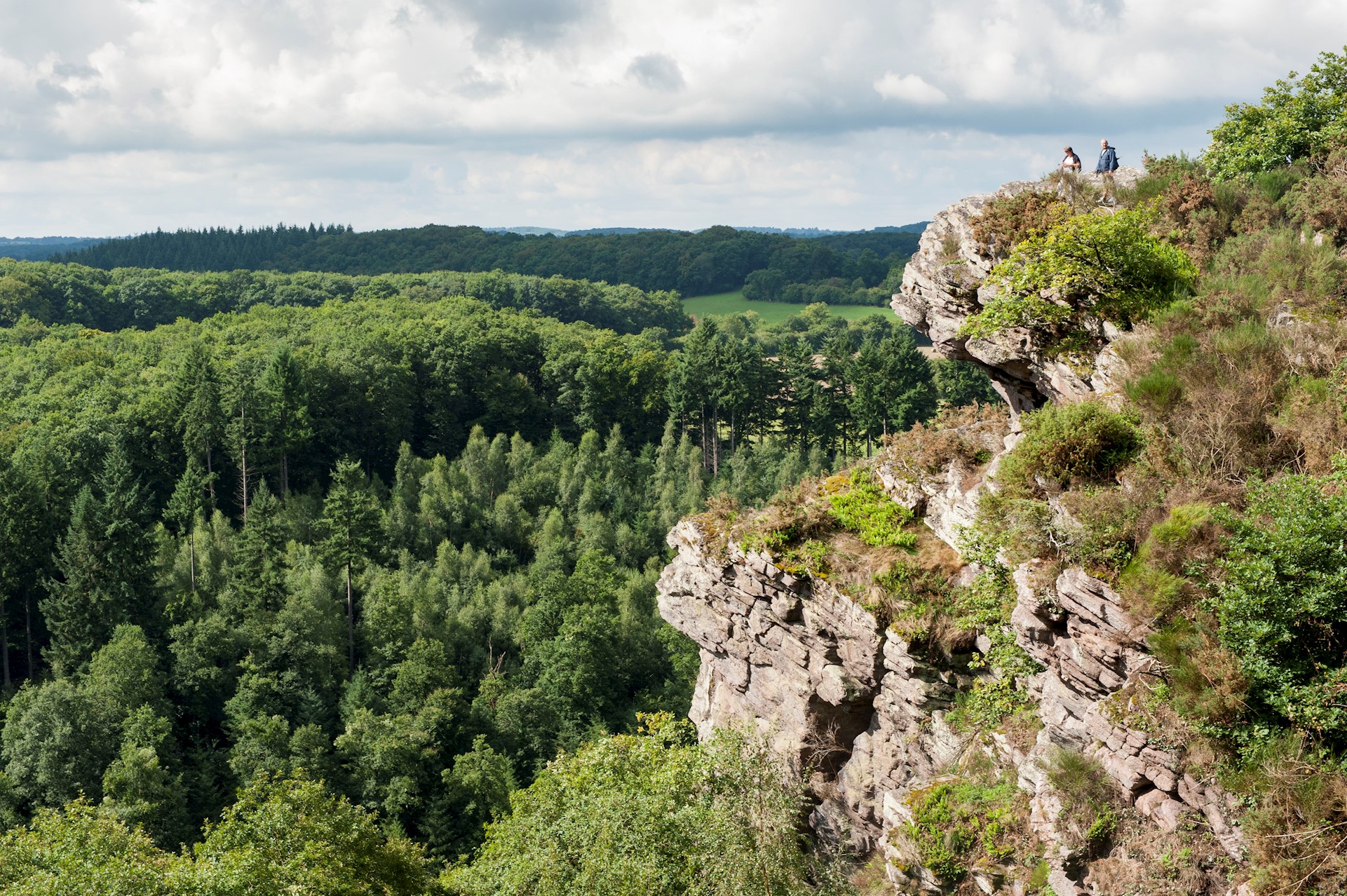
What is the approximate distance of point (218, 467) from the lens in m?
61.9

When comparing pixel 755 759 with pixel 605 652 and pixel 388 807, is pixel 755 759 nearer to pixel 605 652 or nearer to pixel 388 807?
pixel 388 807

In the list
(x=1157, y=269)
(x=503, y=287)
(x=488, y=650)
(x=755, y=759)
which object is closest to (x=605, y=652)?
(x=488, y=650)

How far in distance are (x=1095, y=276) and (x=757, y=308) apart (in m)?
142

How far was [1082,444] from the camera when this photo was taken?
16.6 m

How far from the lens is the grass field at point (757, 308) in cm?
14507

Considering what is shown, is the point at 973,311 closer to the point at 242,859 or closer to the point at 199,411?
the point at 242,859

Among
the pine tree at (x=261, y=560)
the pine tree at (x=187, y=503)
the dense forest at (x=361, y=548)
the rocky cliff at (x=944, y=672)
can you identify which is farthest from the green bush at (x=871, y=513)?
the pine tree at (x=187, y=503)

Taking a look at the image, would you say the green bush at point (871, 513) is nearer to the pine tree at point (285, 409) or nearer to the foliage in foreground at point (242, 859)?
the foliage in foreground at point (242, 859)

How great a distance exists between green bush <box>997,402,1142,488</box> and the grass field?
121 metres

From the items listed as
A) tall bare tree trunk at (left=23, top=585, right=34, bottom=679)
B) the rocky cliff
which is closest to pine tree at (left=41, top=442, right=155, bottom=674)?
tall bare tree trunk at (left=23, top=585, right=34, bottom=679)

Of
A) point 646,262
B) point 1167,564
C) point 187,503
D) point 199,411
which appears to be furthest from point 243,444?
point 646,262

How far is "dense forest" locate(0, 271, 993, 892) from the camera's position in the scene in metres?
37.5

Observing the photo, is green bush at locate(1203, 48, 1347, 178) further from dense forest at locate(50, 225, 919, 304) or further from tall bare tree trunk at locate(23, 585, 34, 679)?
dense forest at locate(50, 225, 919, 304)

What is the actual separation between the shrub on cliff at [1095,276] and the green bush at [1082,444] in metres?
3.82
